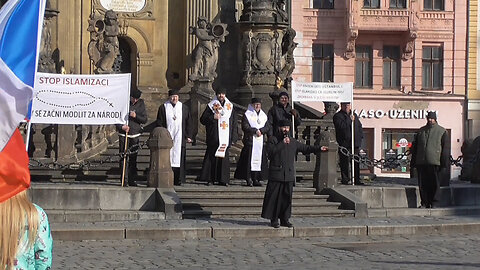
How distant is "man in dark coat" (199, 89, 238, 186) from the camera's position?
806 inches

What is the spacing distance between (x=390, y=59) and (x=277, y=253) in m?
30.9

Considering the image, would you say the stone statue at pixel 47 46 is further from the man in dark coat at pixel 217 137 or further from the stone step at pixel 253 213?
the stone step at pixel 253 213

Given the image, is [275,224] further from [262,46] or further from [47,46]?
[47,46]

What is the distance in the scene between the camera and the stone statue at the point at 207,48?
2533 centimetres

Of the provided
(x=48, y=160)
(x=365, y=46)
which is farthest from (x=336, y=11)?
(x=48, y=160)

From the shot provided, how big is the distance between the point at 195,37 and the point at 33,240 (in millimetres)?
21422

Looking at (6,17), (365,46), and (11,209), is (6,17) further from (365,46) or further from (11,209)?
(365,46)

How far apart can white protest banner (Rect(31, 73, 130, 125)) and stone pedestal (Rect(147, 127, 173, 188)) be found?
1.28 m

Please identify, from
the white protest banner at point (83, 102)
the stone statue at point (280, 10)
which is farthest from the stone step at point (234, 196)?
the stone statue at point (280, 10)

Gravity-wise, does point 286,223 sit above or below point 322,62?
below

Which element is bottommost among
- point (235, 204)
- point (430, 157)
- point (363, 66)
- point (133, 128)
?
point (235, 204)

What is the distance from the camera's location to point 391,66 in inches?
1763

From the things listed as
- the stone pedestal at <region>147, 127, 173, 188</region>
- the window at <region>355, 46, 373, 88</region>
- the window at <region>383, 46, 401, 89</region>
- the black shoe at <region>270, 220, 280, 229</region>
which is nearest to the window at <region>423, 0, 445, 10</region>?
the window at <region>383, 46, 401, 89</region>

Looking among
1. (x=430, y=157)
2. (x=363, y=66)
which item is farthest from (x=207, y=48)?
(x=363, y=66)
